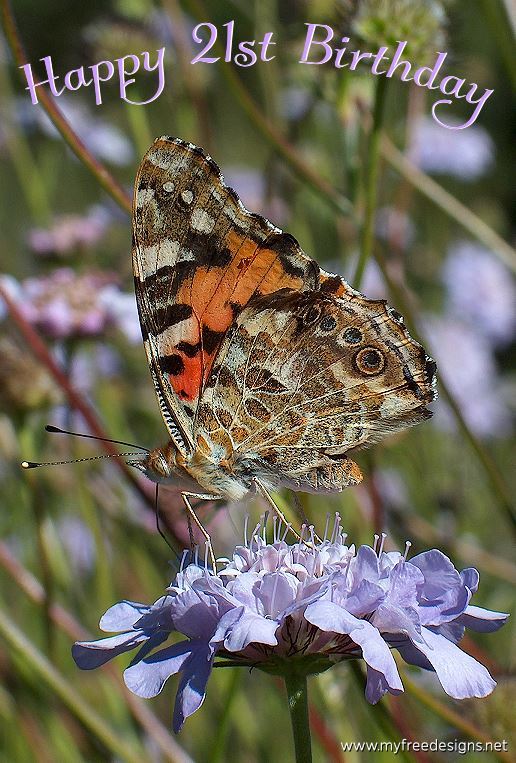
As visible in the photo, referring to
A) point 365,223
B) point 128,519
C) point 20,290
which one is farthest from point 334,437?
point 20,290

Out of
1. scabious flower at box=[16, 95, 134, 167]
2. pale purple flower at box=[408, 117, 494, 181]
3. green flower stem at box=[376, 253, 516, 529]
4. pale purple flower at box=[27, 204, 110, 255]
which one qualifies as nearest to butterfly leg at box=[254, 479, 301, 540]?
green flower stem at box=[376, 253, 516, 529]

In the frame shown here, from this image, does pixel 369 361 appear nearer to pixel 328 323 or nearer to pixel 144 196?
pixel 328 323

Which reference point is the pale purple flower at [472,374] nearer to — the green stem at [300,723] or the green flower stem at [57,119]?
the green flower stem at [57,119]

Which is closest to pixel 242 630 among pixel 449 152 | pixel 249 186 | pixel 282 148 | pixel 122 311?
pixel 282 148

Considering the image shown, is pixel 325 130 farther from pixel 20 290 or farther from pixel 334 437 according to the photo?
pixel 334 437

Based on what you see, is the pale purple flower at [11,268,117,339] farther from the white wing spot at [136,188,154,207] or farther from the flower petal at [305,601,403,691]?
the flower petal at [305,601,403,691]

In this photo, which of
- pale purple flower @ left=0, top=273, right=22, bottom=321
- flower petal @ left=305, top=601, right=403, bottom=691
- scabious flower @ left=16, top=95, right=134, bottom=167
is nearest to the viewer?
flower petal @ left=305, top=601, right=403, bottom=691
